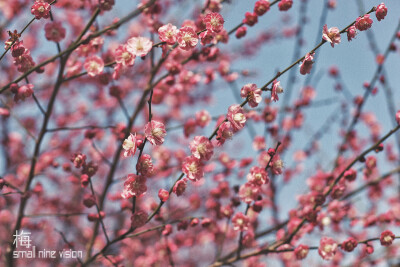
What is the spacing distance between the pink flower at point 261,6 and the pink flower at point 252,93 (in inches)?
46.3

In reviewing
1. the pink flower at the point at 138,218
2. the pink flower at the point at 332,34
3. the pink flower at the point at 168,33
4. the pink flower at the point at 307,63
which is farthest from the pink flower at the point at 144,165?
the pink flower at the point at 332,34

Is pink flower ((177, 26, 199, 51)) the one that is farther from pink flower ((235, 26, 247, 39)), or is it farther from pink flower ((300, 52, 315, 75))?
pink flower ((235, 26, 247, 39))

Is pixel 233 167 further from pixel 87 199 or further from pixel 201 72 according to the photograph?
pixel 87 199

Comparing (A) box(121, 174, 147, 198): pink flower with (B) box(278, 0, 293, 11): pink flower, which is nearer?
(A) box(121, 174, 147, 198): pink flower

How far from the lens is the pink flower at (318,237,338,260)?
8.86 feet

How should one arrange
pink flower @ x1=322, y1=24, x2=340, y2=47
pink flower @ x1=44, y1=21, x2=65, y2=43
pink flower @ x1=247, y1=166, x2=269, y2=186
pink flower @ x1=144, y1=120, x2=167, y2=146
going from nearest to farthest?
pink flower @ x1=144, y1=120, x2=167, y2=146 < pink flower @ x1=322, y1=24, x2=340, y2=47 < pink flower @ x1=247, y1=166, x2=269, y2=186 < pink flower @ x1=44, y1=21, x2=65, y2=43

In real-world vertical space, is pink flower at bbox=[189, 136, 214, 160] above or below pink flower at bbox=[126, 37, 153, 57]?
below

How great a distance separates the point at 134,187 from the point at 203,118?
190 centimetres

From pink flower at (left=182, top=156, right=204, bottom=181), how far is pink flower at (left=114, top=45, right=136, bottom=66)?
2.73 ft

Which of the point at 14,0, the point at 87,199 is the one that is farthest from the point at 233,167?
the point at 14,0

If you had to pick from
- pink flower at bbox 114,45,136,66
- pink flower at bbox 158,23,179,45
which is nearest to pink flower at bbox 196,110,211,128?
pink flower at bbox 114,45,136,66

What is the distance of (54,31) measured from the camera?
9.54 feet

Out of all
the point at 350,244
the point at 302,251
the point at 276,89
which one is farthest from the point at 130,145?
the point at 350,244

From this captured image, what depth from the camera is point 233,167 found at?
4.27m
